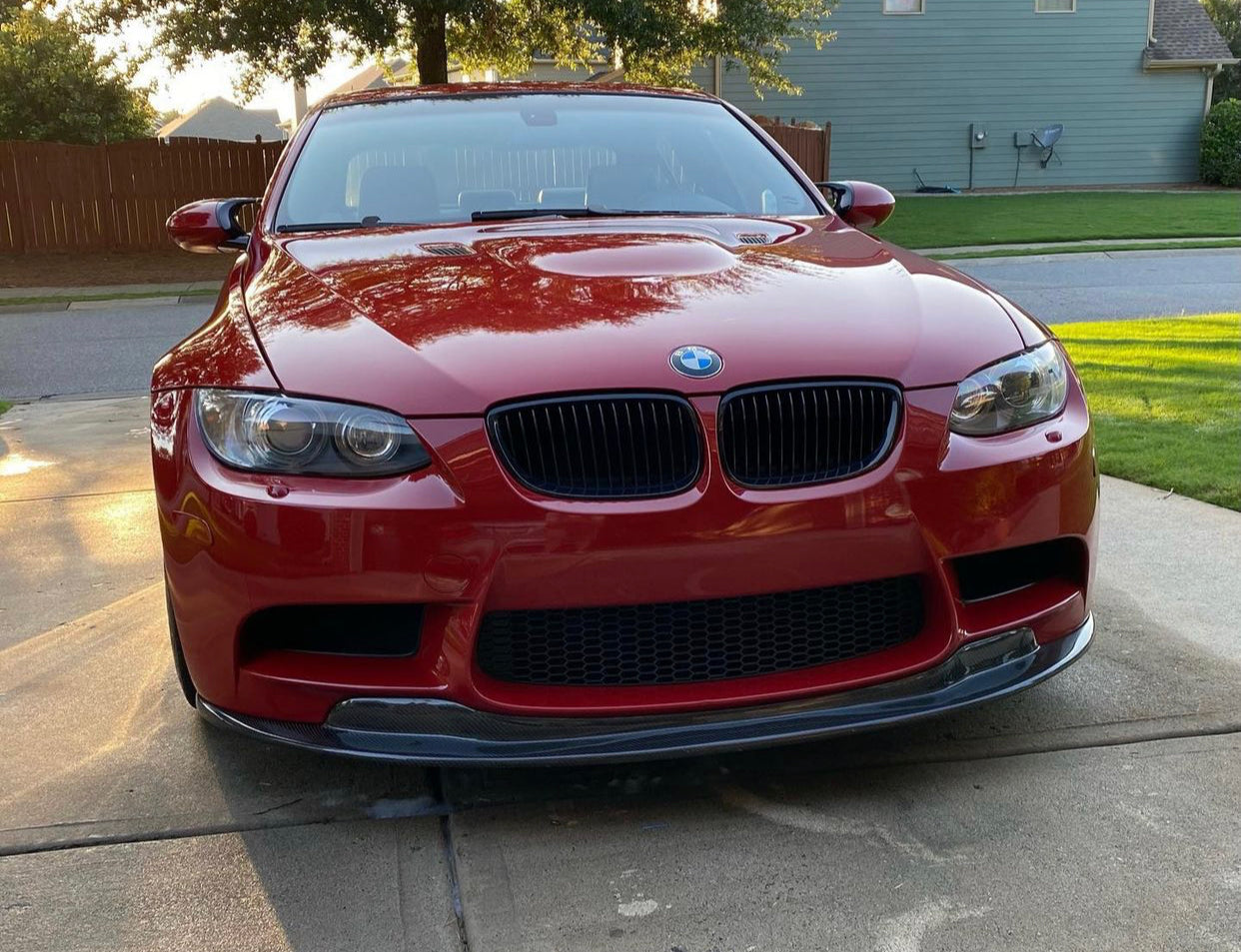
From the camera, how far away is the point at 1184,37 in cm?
2686

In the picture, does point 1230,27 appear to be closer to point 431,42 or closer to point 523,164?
point 431,42

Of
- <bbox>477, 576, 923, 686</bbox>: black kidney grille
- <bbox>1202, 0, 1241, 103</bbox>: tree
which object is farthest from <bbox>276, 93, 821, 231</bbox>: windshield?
<bbox>1202, 0, 1241, 103</bbox>: tree

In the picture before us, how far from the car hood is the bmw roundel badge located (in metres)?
0.02

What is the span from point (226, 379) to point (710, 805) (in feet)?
4.38

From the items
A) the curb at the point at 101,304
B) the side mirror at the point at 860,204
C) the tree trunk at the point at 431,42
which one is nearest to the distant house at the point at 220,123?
the tree trunk at the point at 431,42

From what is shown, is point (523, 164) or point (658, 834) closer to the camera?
point (658, 834)

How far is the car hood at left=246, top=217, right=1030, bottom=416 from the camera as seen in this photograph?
236 cm

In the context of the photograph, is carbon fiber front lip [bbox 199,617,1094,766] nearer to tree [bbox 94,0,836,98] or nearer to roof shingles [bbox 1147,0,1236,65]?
tree [bbox 94,0,836,98]

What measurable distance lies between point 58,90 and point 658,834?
1005 inches

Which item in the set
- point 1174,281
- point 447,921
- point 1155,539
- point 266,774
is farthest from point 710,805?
point 1174,281

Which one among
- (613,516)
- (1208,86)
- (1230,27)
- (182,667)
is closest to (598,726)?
(613,516)

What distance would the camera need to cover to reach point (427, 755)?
231 centimetres

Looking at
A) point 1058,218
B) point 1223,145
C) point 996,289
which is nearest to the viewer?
point 996,289

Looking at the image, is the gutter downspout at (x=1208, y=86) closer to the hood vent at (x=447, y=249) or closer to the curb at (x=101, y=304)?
the curb at (x=101, y=304)
